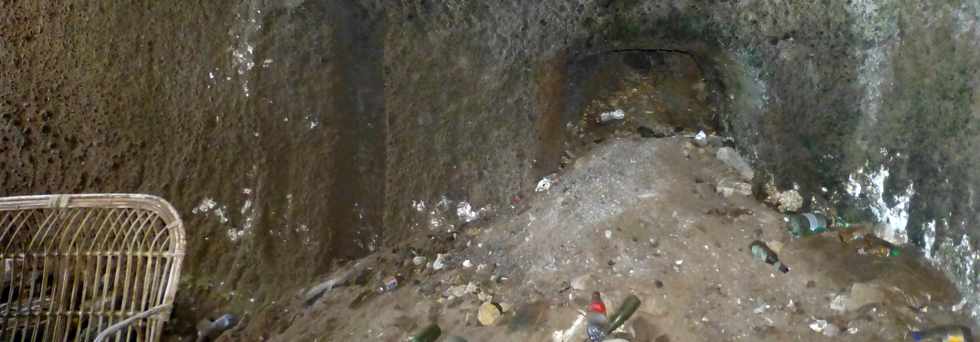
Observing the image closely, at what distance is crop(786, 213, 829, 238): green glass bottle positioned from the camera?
1.70 m

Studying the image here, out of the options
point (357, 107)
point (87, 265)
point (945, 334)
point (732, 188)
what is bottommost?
point (945, 334)

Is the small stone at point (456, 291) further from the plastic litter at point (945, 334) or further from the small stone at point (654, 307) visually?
the plastic litter at point (945, 334)

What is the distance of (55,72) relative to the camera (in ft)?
5.69

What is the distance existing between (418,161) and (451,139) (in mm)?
103

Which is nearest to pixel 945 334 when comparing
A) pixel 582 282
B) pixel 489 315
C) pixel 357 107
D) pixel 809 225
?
pixel 809 225

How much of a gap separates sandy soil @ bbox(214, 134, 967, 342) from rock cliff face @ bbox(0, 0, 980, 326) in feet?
0.29

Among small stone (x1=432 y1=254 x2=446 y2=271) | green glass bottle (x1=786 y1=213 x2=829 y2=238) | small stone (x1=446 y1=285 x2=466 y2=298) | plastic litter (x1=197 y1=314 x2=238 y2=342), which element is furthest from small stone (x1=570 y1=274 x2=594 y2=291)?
plastic litter (x1=197 y1=314 x2=238 y2=342)

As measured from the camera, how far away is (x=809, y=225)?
170 cm

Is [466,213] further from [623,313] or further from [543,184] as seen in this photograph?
[623,313]

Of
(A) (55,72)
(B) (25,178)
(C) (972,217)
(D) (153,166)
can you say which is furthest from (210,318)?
(C) (972,217)

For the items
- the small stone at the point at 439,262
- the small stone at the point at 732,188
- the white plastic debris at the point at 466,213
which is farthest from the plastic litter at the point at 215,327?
the small stone at the point at 732,188

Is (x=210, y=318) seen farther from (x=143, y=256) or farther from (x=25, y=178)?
(x=25, y=178)

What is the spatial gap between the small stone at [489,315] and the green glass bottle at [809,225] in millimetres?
723

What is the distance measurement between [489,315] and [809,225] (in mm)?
781
